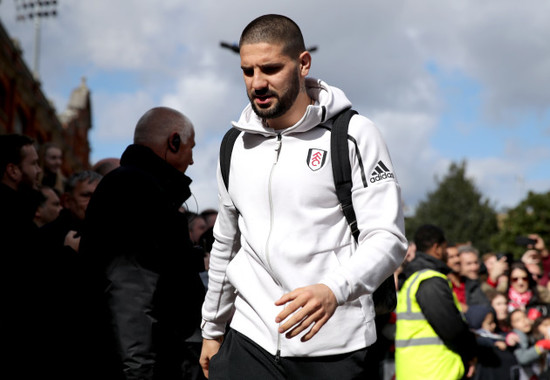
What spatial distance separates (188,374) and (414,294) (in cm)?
258

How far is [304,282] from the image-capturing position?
282 cm

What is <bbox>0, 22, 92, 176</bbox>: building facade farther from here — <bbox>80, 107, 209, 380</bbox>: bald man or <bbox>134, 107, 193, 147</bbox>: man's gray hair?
<bbox>80, 107, 209, 380</bbox>: bald man

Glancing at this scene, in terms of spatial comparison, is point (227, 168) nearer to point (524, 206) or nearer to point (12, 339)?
point (12, 339)

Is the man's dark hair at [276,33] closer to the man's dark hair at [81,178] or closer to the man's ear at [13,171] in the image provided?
the man's ear at [13,171]

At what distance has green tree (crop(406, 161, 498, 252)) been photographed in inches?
1998

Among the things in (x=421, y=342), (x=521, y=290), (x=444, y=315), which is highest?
(x=444, y=315)

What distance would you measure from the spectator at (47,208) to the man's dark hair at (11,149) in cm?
83

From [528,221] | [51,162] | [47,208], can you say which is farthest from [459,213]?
[47,208]

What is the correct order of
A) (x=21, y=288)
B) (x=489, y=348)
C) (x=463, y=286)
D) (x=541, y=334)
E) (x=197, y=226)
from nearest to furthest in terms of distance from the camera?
1. (x=21, y=288)
2. (x=197, y=226)
3. (x=489, y=348)
4. (x=541, y=334)
5. (x=463, y=286)

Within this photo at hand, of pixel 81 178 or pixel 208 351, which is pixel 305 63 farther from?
pixel 81 178

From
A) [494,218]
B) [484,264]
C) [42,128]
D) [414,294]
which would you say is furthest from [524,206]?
[414,294]

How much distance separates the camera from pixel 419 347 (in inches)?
237

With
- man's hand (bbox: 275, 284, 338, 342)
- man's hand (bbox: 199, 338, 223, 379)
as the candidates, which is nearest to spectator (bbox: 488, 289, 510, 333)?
man's hand (bbox: 199, 338, 223, 379)

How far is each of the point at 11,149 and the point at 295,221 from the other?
11.2 feet
